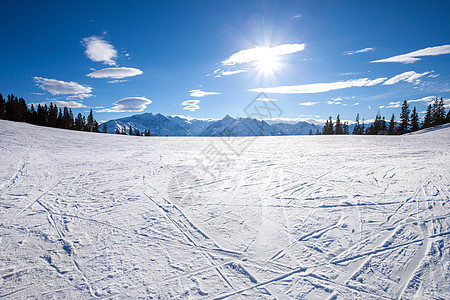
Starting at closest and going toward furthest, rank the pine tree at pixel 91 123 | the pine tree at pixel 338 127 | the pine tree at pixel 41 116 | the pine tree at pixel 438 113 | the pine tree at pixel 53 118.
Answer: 1. the pine tree at pixel 438 113
2. the pine tree at pixel 53 118
3. the pine tree at pixel 41 116
4. the pine tree at pixel 338 127
5. the pine tree at pixel 91 123

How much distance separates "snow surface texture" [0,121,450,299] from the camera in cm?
312

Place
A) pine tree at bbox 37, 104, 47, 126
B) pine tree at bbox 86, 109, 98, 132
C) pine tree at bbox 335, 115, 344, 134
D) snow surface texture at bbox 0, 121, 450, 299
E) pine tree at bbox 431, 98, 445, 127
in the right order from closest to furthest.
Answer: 1. snow surface texture at bbox 0, 121, 450, 299
2. pine tree at bbox 431, 98, 445, 127
3. pine tree at bbox 37, 104, 47, 126
4. pine tree at bbox 335, 115, 344, 134
5. pine tree at bbox 86, 109, 98, 132

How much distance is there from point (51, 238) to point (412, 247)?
7690 mm

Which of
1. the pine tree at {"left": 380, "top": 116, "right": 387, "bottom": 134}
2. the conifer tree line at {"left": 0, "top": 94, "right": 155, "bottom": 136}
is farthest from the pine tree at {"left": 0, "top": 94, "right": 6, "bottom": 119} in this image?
the pine tree at {"left": 380, "top": 116, "right": 387, "bottom": 134}

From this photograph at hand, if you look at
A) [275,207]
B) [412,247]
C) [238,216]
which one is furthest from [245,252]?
[412,247]

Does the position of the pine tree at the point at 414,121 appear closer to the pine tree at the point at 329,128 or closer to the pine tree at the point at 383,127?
the pine tree at the point at 383,127

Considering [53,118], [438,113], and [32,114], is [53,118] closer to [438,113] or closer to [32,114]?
[32,114]

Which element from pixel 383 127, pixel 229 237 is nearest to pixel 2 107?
pixel 229 237

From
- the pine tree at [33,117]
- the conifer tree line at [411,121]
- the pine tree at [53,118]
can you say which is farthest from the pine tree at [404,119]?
the pine tree at [33,117]

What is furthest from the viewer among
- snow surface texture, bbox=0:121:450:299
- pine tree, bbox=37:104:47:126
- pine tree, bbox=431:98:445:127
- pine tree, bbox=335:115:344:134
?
pine tree, bbox=335:115:344:134

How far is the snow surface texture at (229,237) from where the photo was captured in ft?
10.2

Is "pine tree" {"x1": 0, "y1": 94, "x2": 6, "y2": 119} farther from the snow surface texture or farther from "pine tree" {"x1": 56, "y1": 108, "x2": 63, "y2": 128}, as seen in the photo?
the snow surface texture

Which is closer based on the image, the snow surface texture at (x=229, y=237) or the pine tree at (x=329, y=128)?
the snow surface texture at (x=229, y=237)

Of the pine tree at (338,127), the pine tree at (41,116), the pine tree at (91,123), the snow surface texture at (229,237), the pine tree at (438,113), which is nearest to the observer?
the snow surface texture at (229,237)
